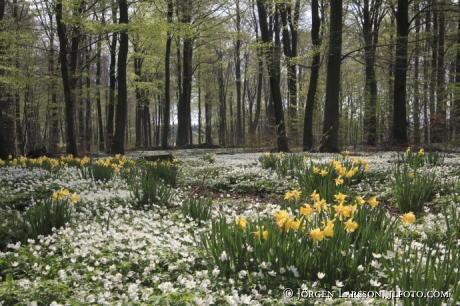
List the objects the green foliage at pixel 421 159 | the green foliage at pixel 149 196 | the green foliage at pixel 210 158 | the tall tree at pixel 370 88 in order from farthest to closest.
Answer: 1. the tall tree at pixel 370 88
2. the green foliage at pixel 210 158
3. the green foliage at pixel 421 159
4. the green foliage at pixel 149 196

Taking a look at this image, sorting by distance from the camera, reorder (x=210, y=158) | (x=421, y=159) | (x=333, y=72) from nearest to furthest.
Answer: (x=421, y=159) → (x=210, y=158) → (x=333, y=72)

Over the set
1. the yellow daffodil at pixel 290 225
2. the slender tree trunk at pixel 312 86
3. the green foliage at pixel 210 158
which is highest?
the slender tree trunk at pixel 312 86

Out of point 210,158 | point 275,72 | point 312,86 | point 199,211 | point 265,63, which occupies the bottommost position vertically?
point 199,211

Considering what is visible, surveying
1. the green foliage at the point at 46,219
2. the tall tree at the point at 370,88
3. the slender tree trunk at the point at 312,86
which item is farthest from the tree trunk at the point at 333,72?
the green foliage at the point at 46,219

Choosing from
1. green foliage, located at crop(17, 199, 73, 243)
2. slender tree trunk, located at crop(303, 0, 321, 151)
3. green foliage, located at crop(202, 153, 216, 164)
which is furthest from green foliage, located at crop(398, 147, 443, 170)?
slender tree trunk, located at crop(303, 0, 321, 151)

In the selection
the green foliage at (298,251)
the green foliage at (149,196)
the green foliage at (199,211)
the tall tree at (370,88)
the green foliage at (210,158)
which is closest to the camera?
the green foliage at (298,251)

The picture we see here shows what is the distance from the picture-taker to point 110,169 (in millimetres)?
6008

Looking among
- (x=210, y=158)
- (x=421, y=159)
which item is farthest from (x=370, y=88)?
(x=421, y=159)

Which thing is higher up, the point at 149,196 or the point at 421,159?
the point at 421,159

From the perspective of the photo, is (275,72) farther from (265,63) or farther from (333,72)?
(333,72)

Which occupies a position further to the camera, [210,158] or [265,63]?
[265,63]

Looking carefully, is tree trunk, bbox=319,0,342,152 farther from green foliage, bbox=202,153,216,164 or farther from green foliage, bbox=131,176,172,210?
green foliage, bbox=131,176,172,210

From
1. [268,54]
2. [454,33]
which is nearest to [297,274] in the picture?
[268,54]

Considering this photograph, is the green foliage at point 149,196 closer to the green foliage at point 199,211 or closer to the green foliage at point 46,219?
the green foliage at point 199,211
